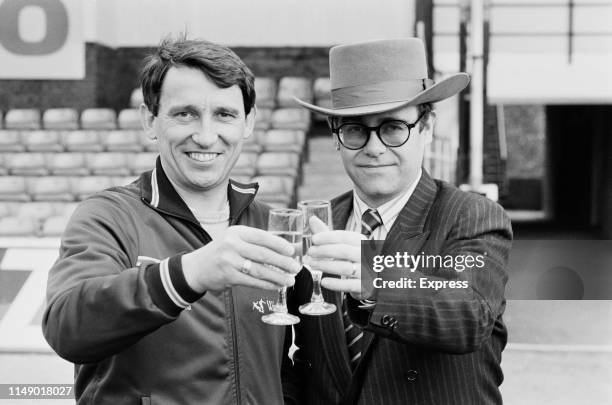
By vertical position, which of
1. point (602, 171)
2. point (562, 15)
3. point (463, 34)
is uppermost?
point (562, 15)

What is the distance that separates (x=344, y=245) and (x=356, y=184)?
0.40 meters

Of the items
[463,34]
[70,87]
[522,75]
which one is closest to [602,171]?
[522,75]

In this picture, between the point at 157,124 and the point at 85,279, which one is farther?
the point at 157,124

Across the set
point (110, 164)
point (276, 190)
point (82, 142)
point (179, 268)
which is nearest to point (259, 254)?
point (179, 268)

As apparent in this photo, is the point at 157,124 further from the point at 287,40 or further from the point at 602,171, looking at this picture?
the point at 602,171

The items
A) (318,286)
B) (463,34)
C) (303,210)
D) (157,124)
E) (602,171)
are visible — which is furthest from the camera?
(602,171)

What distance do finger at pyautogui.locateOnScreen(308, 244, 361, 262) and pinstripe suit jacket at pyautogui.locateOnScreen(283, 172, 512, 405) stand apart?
0.13 m

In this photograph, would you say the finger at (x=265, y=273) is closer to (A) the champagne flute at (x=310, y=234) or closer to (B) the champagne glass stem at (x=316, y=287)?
(A) the champagne flute at (x=310, y=234)

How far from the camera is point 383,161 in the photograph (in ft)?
4.95

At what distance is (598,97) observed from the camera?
830cm

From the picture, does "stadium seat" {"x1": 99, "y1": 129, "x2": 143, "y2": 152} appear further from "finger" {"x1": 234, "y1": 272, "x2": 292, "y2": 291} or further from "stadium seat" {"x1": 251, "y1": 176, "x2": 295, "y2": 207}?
"finger" {"x1": 234, "y1": 272, "x2": 292, "y2": 291}

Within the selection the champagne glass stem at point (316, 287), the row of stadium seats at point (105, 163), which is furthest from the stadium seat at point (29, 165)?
the champagne glass stem at point (316, 287)

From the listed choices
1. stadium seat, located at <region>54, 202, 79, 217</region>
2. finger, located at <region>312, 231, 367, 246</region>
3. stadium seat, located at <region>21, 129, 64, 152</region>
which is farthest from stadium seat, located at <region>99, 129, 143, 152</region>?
finger, located at <region>312, 231, 367, 246</region>

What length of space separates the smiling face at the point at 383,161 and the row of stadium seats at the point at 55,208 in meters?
4.86
